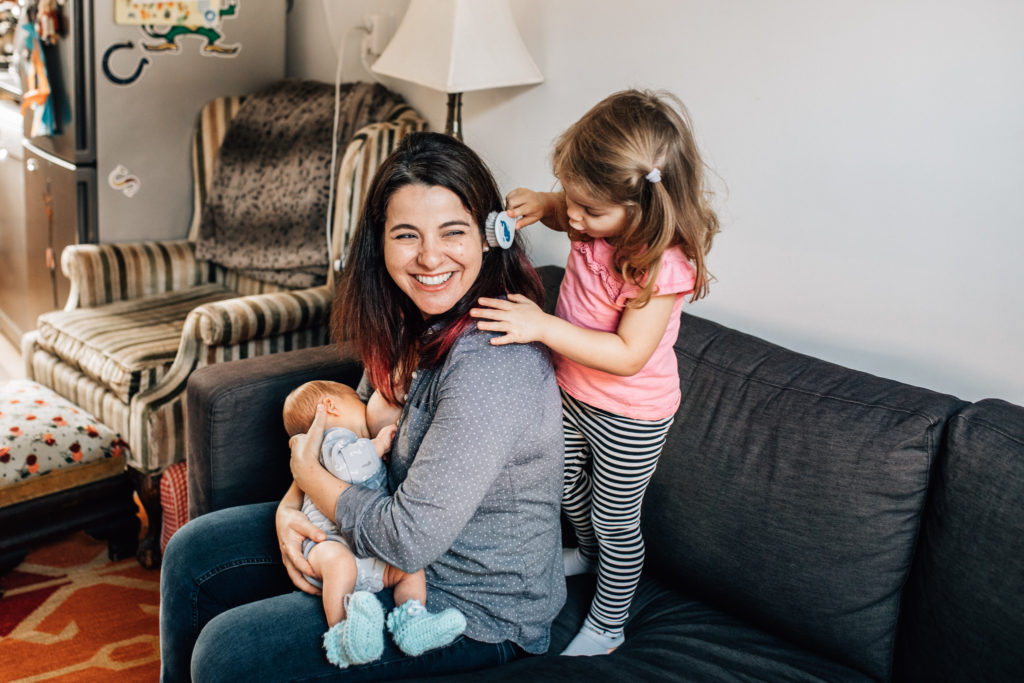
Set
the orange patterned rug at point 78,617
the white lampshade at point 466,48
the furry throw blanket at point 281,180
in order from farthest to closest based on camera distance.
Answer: the furry throw blanket at point 281,180
the white lampshade at point 466,48
the orange patterned rug at point 78,617

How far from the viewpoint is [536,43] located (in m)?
2.17

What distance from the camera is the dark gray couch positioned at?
125 centimetres

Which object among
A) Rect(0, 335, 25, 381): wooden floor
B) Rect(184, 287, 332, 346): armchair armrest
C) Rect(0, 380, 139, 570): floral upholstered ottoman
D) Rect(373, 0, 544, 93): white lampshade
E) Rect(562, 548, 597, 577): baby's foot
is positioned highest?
Rect(373, 0, 544, 93): white lampshade

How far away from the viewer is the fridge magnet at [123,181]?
2.90 m

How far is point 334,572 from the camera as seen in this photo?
4.11 feet

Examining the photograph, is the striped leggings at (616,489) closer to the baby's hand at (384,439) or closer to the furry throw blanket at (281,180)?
the baby's hand at (384,439)

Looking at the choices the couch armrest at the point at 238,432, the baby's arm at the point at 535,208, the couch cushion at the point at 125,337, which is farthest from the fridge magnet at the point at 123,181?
the baby's arm at the point at 535,208

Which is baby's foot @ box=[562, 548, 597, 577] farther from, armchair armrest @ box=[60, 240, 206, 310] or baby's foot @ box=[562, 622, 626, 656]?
armchair armrest @ box=[60, 240, 206, 310]

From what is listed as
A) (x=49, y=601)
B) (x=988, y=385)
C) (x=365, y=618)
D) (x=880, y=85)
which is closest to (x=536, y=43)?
(x=880, y=85)

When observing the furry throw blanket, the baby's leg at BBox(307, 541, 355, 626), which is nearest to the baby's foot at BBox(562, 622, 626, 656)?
the baby's leg at BBox(307, 541, 355, 626)

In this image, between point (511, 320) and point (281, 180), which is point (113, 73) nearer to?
point (281, 180)

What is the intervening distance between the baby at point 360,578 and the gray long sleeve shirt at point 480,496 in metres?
0.05

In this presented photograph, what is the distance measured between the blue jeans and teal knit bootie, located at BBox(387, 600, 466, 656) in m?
0.04

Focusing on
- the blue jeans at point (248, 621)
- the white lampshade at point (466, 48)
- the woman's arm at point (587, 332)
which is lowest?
the blue jeans at point (248, 621)
